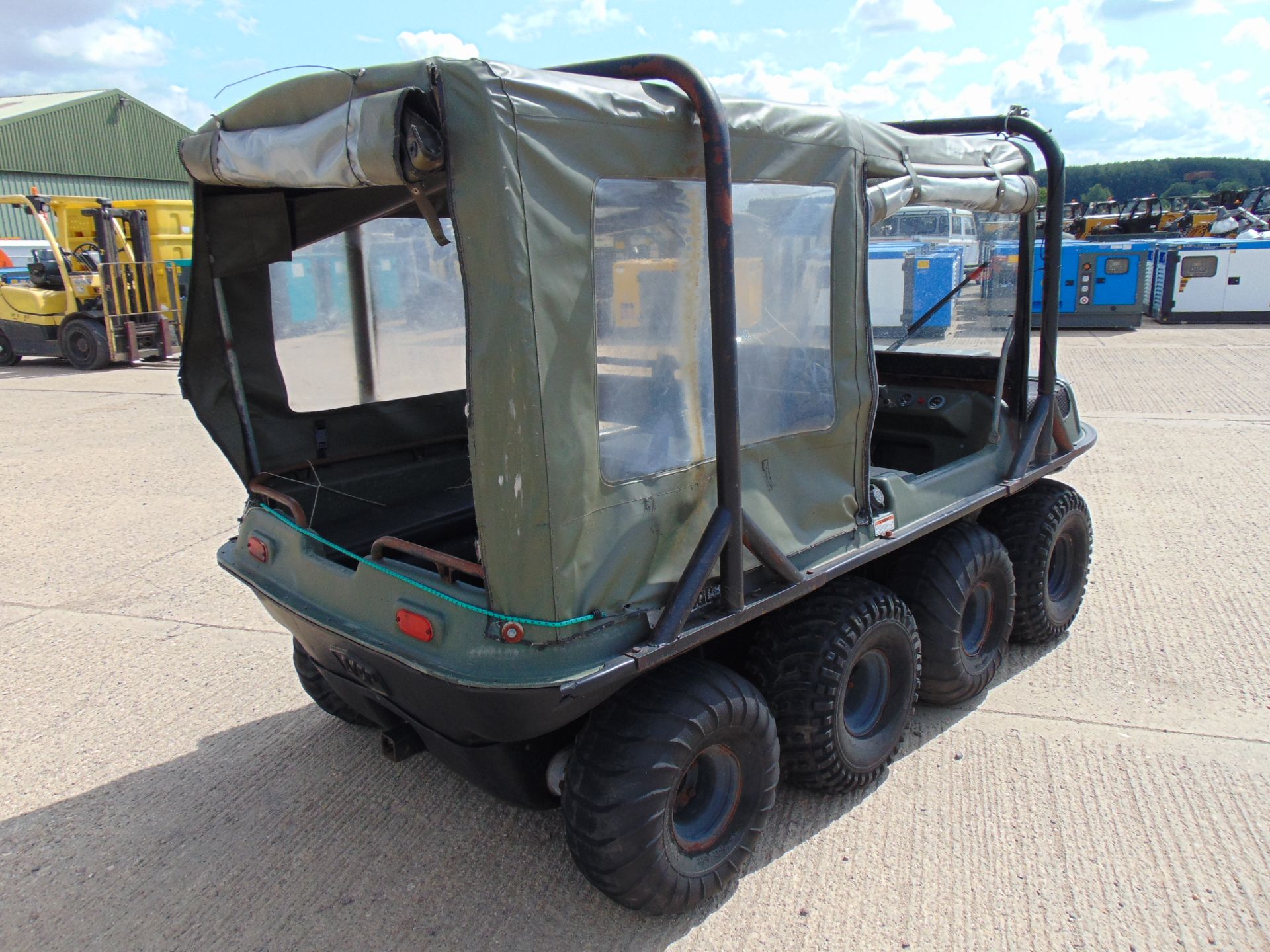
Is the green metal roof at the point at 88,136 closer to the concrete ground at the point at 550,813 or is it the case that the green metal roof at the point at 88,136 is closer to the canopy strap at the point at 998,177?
the concrete ground at the point at 550,813

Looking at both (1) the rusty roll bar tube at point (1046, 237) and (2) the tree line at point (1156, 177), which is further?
(2) the tree line at point (1156, 177)

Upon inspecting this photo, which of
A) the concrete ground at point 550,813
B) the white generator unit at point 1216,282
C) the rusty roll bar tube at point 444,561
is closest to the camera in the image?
the rusty roll bar tube at point 444,561

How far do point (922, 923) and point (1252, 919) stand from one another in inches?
38.7

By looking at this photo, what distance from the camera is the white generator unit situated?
16.7m

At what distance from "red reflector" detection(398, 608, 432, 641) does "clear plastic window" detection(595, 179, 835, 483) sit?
0.64m

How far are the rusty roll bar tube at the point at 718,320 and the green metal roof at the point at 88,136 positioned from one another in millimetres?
32953

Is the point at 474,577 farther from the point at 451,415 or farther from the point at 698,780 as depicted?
the point at 451,415

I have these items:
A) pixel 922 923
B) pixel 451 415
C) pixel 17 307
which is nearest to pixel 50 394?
pixel 17 307

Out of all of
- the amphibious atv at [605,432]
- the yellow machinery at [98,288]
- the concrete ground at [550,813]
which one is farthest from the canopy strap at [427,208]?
the yellow machinery at [98,288]

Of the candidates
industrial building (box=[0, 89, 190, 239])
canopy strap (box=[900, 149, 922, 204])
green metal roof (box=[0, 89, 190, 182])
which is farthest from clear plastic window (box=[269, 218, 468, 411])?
green metal roof (box=[0, 89, 190, 182])

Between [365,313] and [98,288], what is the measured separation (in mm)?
13267

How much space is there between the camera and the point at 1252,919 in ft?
8.94

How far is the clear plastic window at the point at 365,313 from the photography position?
11.9 ft

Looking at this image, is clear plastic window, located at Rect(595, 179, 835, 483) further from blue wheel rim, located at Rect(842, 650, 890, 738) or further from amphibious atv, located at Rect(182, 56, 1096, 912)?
blue wheel rim, located at Rect(842, 650, 890, 738)
